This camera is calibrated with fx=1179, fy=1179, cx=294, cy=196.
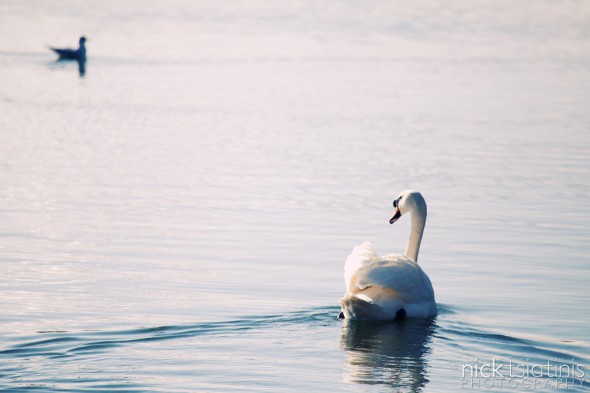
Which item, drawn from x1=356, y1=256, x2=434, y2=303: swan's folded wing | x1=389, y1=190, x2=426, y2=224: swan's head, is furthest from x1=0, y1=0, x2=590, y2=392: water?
x1=389, y1=190, x2=426, y2=224: swan's head

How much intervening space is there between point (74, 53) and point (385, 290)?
25159 millimetres

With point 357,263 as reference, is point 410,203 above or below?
above

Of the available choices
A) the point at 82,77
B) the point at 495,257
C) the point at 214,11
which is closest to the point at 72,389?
the point at 495,257

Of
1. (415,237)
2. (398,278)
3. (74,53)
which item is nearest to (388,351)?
(398,278)

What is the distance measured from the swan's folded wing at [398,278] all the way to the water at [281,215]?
29 centimetres

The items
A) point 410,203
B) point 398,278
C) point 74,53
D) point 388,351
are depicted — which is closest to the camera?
point 388,351

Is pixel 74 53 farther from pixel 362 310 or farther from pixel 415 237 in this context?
pixel 362 310

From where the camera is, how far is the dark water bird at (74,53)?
1378 inches

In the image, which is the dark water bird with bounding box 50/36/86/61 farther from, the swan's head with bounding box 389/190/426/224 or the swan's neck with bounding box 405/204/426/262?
the swan's neck with bounding box 405/204/426/262

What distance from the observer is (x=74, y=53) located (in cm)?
3506

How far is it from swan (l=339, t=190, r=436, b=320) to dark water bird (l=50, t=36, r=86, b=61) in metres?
24.7

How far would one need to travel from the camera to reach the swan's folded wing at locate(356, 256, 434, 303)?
11.4 m

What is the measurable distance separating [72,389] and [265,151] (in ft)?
41.6

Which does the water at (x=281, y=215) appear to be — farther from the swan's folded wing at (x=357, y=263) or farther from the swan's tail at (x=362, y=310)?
the swan's folded wing at (x=357, y=263)
